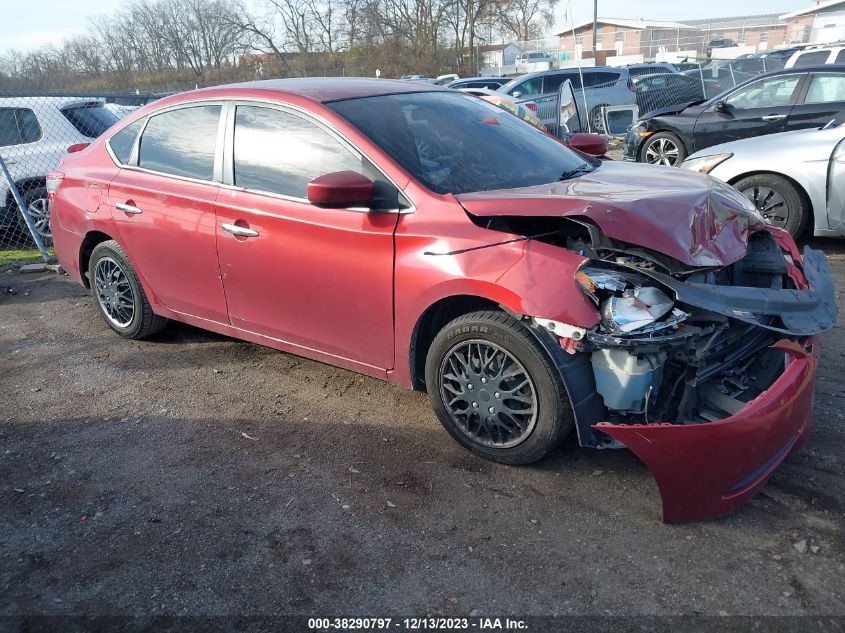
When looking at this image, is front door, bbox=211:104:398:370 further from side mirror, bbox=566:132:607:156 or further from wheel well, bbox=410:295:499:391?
side mirror, bbox=566:132:607:156

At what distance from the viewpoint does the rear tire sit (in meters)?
6.23

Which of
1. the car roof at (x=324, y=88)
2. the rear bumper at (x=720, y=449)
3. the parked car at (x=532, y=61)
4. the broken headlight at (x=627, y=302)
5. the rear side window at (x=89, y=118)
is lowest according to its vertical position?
the rear bumper at (x=720, y=449)

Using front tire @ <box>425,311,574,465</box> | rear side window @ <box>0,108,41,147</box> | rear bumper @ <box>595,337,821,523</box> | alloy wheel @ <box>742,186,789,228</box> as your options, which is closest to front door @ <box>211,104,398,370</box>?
front tire @ <box>425,311,574,465</box>

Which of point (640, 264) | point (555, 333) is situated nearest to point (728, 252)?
point (640, 264)

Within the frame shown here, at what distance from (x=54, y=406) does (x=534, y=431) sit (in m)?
3.03

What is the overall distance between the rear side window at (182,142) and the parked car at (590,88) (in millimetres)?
12479

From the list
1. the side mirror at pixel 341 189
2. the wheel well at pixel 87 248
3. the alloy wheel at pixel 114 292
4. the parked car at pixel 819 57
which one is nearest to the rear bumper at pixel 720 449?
the side mirror at pixel 341 189

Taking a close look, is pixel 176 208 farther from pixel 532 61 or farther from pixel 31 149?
pixel 532 61

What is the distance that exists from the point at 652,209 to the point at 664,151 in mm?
8135

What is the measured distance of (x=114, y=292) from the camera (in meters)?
5.06

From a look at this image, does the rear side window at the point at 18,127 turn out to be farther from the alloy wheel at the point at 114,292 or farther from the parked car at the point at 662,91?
the parked car at the point at 662,91

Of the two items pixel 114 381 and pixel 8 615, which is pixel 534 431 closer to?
pixel 8 615

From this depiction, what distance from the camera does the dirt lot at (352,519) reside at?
8.23 feet

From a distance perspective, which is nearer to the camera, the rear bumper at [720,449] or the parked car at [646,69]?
the rear bumper at [720,449]
